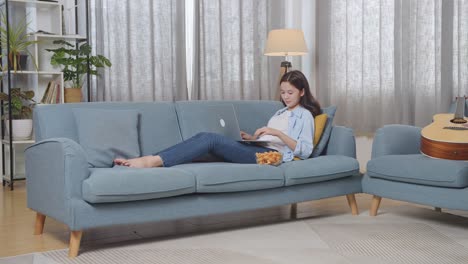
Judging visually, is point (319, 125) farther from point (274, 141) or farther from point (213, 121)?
point (213, 121)

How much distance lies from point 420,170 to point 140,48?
9.81ft

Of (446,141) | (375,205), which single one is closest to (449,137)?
(446,141)

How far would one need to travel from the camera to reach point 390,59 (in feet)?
17.3

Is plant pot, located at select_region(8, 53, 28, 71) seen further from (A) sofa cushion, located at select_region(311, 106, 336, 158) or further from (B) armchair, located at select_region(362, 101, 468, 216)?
(B) armchair, located at select_region(362, 101, 468, 216)

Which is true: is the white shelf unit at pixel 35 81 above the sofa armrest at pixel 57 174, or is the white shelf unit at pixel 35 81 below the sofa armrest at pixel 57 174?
above

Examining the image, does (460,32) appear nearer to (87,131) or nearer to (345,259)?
(345,259)

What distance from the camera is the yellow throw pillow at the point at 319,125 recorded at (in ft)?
12.9

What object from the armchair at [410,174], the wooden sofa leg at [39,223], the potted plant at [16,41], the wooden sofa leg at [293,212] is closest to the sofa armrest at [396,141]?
the armchair at [410,174]

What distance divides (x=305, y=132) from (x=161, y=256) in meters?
1.33

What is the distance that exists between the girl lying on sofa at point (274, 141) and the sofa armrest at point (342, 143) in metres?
0.19

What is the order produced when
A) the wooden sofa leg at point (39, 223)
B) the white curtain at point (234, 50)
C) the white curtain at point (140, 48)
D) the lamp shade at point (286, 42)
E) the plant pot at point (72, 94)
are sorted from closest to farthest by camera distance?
the wooden sofa leg at point (39, 223) < the plant pot at point (72, 94) < the lamp shade at point (286, 42) < the white curtain at point (140, 48) < the white curtain at point (234, 50)

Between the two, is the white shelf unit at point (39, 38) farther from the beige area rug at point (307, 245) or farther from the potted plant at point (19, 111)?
the beige area rug at point (307, 245)

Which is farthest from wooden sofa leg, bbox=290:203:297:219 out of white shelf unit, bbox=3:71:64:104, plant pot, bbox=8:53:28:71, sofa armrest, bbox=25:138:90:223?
plant pot, bbox=8:53:28:71

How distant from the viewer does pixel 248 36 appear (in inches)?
242
